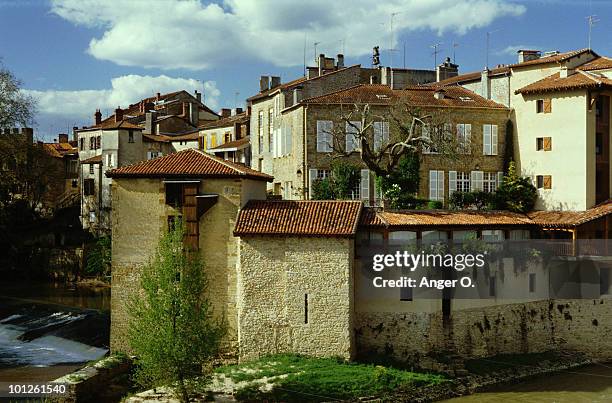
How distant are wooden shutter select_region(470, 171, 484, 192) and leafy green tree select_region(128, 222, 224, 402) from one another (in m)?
19.0

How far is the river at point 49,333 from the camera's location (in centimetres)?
3103

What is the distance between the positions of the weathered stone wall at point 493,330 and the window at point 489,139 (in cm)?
997

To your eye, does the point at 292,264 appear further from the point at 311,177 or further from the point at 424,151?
the point at 424,151

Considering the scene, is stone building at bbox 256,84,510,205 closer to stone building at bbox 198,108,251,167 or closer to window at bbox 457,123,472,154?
window at bbox 457,123,472,154

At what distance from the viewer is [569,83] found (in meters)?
35.7

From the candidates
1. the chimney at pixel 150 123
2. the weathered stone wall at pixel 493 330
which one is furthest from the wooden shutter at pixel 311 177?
the chimney at pixel 150 123

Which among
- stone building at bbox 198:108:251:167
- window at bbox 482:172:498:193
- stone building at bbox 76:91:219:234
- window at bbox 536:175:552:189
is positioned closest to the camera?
window at bbox 536:175:552:189

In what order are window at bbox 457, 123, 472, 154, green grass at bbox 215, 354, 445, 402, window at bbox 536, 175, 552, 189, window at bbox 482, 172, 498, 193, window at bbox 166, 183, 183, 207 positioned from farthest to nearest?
window at bbox 482, 172, 498, 193
window at bbox 457, 123, 472, 154
window at bbox 536, 175, 552, 189
window at bbox 166, 183, 183, 207
green grass at bbox 215, 354, 445, 402

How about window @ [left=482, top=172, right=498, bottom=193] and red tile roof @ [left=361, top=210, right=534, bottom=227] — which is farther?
window @ [left=482, top=172, right=498, bottom=193]

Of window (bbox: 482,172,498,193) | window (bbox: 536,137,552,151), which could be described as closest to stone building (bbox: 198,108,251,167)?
window (bbox: 482,172,498,193)

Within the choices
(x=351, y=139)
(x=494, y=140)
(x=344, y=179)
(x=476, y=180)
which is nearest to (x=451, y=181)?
(x=476, y=180)

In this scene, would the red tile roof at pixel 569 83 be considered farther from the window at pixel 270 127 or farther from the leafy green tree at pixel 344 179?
the window at pixel 270 127

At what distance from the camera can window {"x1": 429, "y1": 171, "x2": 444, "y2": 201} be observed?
3919 cm

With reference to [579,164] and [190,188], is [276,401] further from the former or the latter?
[579,164]
